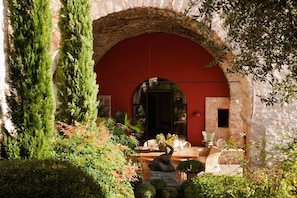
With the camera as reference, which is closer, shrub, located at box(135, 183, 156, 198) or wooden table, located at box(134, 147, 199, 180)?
shrub, located at box(135, 183, 156, 198)

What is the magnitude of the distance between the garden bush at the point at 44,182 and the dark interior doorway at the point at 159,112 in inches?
387

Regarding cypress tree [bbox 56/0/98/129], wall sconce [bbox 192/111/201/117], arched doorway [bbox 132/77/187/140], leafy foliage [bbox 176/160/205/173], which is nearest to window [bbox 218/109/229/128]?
wall sconce [bbox 192/111/201/117]

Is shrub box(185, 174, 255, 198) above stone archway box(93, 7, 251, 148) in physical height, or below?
below

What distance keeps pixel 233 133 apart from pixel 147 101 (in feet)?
10.3

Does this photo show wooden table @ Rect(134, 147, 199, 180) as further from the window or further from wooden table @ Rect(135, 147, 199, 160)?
the window

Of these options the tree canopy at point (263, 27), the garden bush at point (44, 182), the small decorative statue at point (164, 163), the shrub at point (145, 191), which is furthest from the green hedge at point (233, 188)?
the small decorative statue at point (164, 163)

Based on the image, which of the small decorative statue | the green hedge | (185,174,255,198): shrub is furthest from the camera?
the small decorative statue

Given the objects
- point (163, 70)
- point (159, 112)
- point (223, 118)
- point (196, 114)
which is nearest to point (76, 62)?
point (163, 70)

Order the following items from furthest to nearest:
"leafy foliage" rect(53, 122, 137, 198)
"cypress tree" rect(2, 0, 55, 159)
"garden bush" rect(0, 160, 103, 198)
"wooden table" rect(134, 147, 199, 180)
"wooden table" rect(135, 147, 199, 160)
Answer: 1. "wooden table" rect(135, 147, 199, 160)
2. "wooden table" rect(134, 147, 199, 180)
3. "cypress tree" rect(2, 0, 55, 159)
4. "leafy foliage" rect(53, 122, 137, 198)
5. "garden bush" rect(0, 160, 103, 198)

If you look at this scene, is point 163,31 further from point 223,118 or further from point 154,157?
point 154,157

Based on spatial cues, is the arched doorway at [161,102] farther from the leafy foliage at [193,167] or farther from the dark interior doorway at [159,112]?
the leafy foliage at [193,167]

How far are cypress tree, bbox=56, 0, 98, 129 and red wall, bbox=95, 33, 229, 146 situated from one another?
6675 mm

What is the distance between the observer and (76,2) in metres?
6.81

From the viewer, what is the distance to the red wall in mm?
13359
